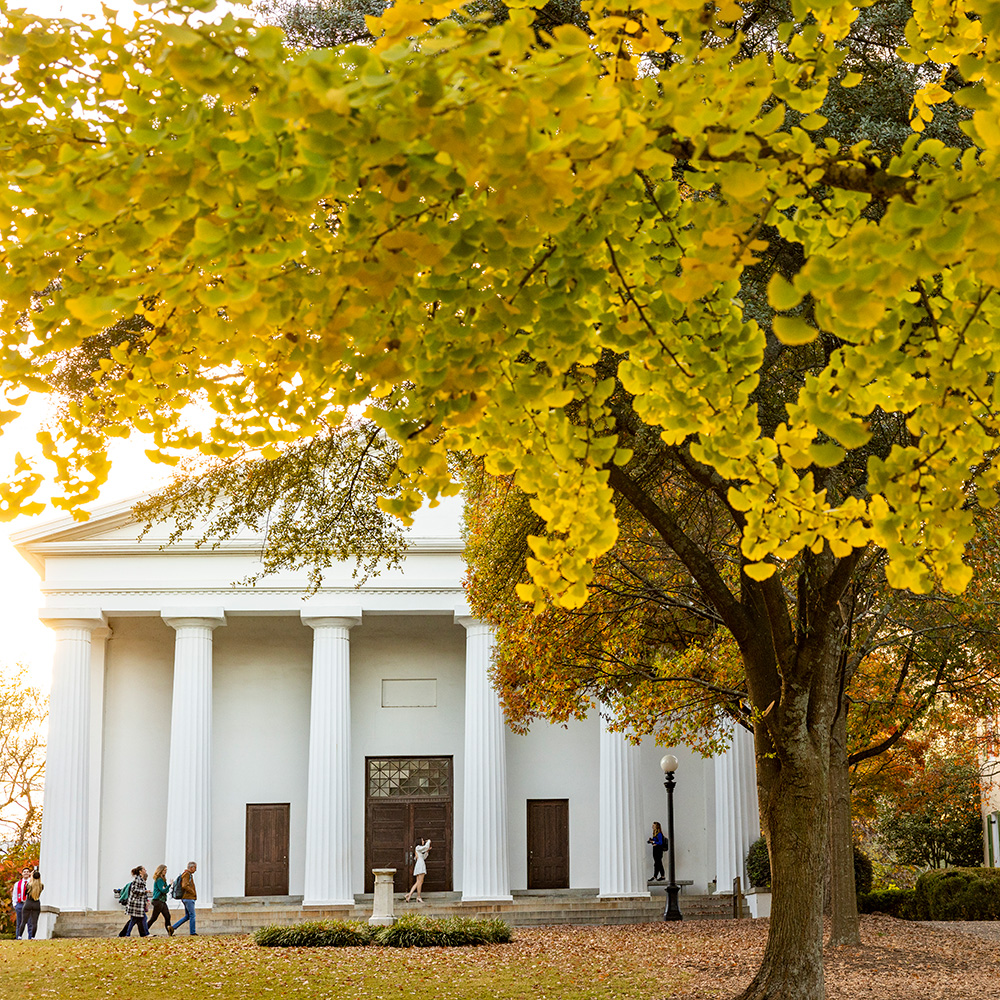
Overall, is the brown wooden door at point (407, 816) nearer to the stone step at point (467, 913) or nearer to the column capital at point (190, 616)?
the stone step at point (467, 913)

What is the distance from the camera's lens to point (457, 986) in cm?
1473

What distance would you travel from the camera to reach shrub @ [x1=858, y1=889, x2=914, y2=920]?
26.9 meters

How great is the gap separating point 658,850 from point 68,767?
52.9ft

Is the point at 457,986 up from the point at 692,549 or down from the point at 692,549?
down

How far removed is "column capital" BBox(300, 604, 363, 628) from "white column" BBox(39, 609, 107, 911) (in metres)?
5.73

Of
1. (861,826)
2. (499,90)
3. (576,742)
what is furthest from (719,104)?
(861,826)

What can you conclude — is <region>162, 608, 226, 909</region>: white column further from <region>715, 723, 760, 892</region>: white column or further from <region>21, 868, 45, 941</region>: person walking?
<region>715, 723, 760, 892</region>: white column

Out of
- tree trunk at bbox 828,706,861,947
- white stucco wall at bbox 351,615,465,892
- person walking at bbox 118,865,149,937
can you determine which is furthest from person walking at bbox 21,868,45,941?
tree trunk at bbox 828,706,861,947

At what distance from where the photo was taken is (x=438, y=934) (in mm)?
20312

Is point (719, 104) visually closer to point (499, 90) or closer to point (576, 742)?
point (499, 90)

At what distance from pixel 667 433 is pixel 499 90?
2102mm

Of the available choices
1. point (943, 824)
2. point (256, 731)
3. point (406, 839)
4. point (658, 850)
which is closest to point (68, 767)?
point (256, 731)

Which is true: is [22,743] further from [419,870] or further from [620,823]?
[620,823]

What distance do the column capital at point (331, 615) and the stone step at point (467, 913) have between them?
7.53 meters
